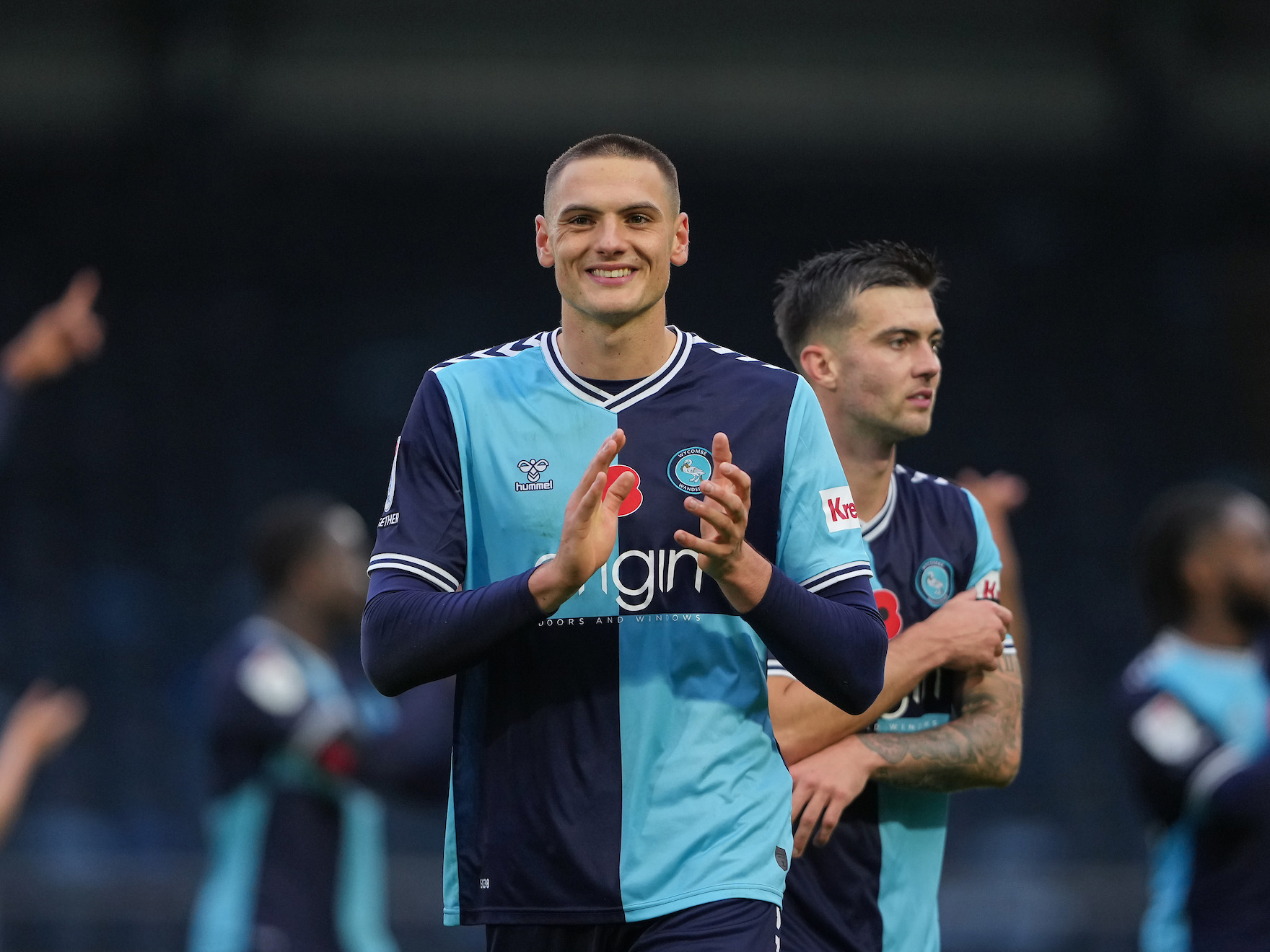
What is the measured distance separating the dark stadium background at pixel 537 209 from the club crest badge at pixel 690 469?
36.9 feet

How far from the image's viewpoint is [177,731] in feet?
42.5

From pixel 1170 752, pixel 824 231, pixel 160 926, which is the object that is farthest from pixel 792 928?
pixel 824 231

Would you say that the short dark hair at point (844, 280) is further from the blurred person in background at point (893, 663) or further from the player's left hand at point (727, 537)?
the player's left hand at point (727, 537)

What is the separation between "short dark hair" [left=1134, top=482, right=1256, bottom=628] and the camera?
6.05m

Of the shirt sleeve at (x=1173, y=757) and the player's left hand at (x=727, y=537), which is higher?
the player's left hand at (x=727, y=537)

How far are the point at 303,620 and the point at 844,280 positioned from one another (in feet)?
12.0

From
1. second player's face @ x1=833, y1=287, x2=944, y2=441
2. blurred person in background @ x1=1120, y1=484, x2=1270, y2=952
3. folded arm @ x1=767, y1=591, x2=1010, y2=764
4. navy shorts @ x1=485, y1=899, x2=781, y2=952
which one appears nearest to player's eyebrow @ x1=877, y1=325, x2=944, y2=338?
second player's face @ x1=833, y1=287, x2=944, y2=441

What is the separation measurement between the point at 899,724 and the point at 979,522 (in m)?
0.58

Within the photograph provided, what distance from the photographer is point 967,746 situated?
12.8 feet

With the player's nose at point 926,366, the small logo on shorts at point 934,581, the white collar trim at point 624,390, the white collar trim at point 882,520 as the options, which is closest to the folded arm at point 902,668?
the small logo on shorts at point 934,581

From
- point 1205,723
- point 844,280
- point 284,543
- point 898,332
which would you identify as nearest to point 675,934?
point 898,332

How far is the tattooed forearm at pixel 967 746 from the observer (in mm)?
3822

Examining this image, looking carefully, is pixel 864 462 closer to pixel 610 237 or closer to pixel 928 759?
pixel 928 759

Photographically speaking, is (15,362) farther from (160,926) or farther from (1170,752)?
(160,926)
